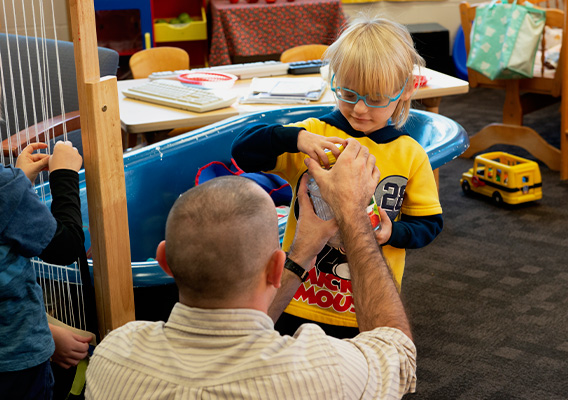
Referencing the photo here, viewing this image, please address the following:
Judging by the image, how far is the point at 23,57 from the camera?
3.16 metres

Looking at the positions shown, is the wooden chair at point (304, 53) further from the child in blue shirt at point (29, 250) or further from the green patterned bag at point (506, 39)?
the child in blue shirt at point (29, 250)

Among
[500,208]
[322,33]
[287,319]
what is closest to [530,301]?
[500,208]

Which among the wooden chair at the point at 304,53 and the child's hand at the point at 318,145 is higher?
the child's hand at the point at 318,145

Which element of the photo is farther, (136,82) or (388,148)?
(136,82)

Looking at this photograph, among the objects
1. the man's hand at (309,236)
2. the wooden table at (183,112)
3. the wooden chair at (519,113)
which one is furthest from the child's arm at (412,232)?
the wooden chair at (519,113)

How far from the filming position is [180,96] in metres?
2.64

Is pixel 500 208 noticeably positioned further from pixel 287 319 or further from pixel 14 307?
pixel 14 307

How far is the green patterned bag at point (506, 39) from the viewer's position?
11.7 ft

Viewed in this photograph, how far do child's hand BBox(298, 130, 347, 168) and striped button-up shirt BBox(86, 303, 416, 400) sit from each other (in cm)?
42

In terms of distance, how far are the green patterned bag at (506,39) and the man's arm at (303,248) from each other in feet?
8.95

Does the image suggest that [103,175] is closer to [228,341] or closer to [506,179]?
[228,341]

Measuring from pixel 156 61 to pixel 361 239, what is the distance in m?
2.69

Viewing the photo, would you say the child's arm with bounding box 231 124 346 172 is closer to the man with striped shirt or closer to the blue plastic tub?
the man with striped shirt

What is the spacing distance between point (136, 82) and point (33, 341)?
6.38ft
